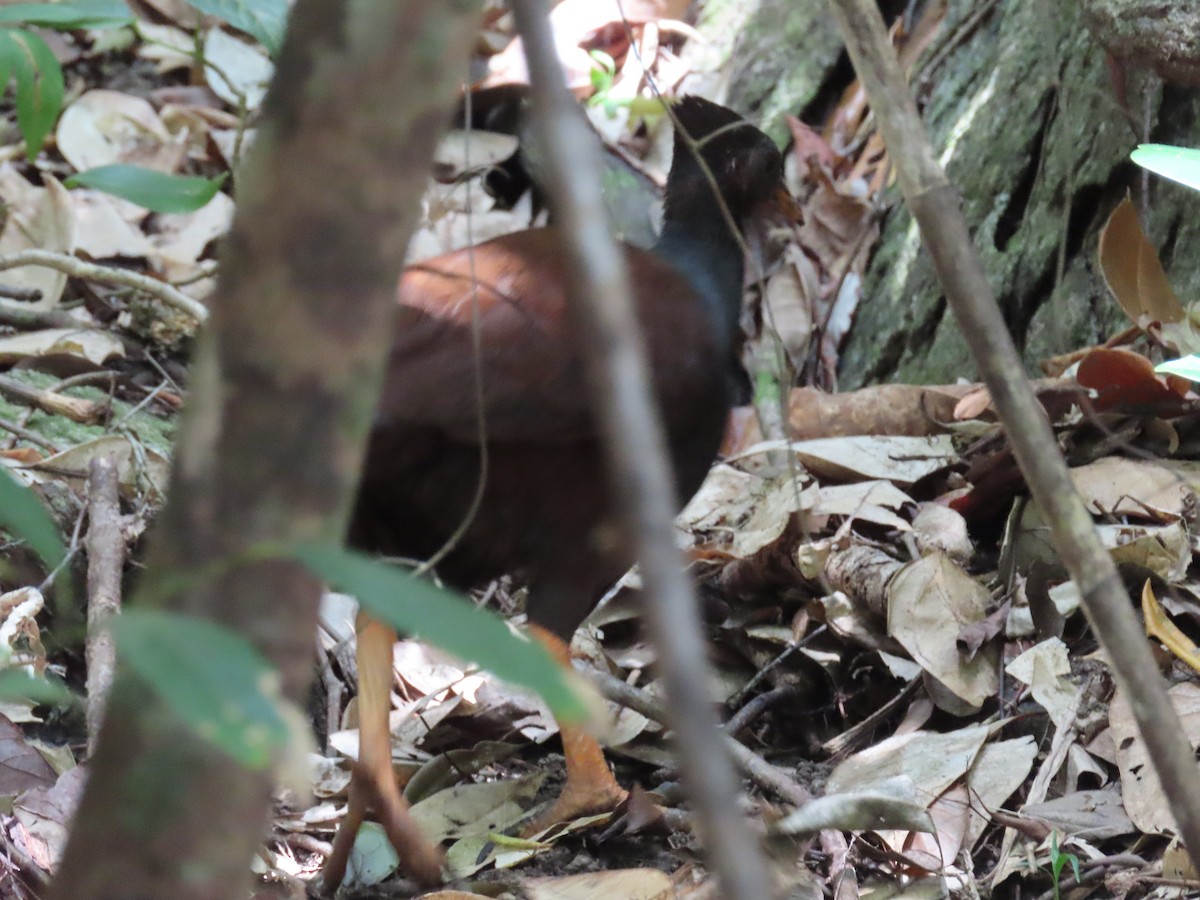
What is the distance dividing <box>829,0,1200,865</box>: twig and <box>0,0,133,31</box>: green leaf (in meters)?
0.93

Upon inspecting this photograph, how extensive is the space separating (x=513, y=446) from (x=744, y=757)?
71 cm

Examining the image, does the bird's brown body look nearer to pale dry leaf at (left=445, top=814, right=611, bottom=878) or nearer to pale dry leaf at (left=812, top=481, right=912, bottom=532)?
pale dry leaf at (left=445, top=814, right=611, bottom=878)

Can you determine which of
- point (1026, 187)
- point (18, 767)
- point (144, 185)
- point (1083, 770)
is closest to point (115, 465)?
point (18, 767)

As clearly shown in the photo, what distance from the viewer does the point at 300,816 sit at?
261 cm

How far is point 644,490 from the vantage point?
66cm

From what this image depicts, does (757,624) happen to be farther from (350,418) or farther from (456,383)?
(350,418)

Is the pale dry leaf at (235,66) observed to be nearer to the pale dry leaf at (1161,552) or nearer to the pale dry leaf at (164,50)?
the pale dry leaf at (164,50)

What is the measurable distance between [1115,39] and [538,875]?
7.51ft

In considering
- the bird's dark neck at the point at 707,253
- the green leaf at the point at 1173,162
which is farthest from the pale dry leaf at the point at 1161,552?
the bird's dark neck at the point at 707,253

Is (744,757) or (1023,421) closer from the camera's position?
(1023,421)

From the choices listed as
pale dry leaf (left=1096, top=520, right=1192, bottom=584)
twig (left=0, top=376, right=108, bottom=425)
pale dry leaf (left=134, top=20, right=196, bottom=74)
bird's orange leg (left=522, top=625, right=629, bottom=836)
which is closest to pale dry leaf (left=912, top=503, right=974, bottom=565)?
pale dry leaf (left=1096, top=520, right=1192, bottom=584)

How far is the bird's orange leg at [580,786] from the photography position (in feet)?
8.29

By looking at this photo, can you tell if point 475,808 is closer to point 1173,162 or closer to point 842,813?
point 842,813

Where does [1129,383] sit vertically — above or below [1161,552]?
above
